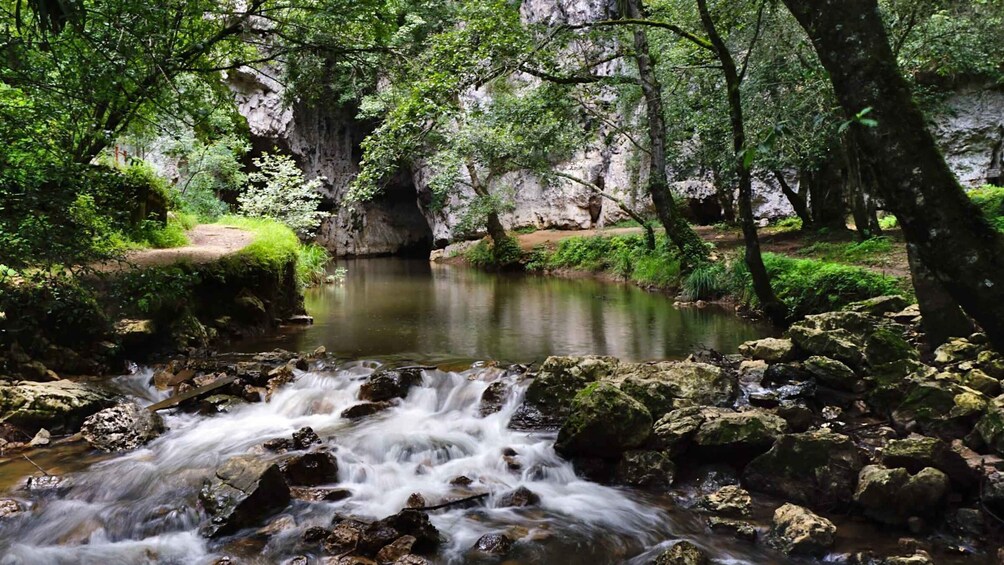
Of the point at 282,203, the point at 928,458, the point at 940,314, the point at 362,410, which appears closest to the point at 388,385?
the point at 362,410

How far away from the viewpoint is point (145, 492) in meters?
4.82

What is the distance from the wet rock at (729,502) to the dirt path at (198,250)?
6.69 meters

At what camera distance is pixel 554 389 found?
653 cm

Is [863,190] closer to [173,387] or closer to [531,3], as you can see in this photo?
[173,387]

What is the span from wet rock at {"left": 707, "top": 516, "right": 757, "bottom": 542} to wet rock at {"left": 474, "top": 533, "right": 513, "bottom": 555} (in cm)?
144

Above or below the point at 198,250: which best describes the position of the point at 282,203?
above

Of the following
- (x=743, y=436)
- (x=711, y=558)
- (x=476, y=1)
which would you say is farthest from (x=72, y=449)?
(x=476, y=1)

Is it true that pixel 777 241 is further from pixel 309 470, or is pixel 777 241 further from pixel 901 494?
pixel 309 470

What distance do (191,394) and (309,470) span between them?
2.67 m

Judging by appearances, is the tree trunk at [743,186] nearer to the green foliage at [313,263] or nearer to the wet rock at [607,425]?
the wet rock at [607,425]

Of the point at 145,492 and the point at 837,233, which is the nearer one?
the point at 145,492

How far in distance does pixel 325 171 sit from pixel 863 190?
26444mm

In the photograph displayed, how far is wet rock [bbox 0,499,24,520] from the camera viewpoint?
4.26 m

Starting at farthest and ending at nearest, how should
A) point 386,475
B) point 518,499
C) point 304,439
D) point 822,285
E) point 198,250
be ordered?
1. point 198,250
2. point 822,285
3. point 304,439
4. point 386,475
5. point 518,499
